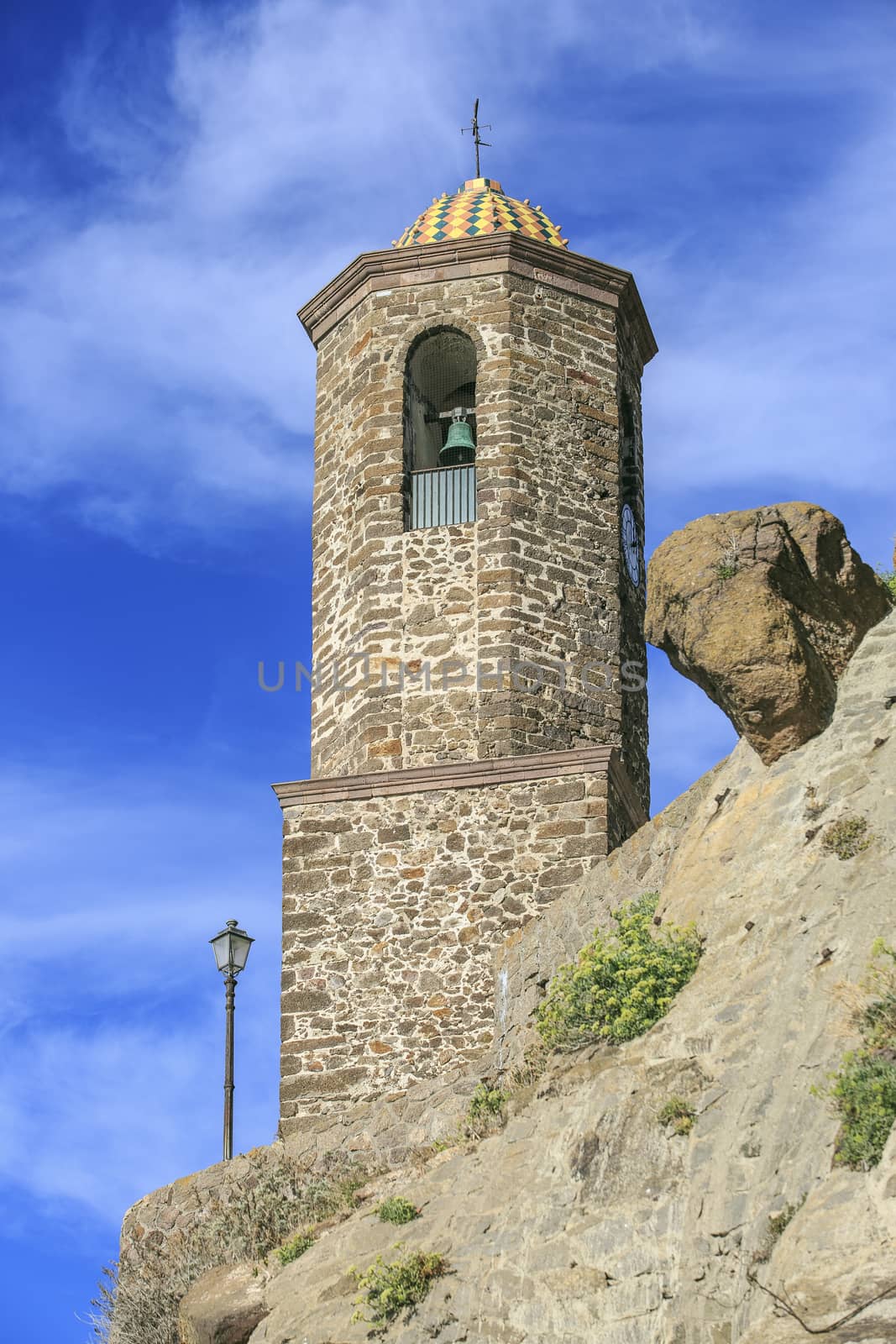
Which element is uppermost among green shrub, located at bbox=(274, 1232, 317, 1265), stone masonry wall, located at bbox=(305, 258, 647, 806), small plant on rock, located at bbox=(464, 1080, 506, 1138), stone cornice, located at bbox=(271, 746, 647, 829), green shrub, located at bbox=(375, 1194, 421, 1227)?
stone masonry wall, located at bbox=(305, 258, 647, 806)

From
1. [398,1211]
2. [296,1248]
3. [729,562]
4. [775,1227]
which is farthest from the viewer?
[296,1248]

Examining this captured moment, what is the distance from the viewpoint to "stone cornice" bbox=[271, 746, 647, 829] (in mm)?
20031

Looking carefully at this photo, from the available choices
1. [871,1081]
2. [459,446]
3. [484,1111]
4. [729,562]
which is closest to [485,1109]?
[484,1111]

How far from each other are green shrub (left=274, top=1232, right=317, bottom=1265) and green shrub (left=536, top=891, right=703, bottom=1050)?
7.61 feet

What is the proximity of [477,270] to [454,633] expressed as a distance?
4.01 meters

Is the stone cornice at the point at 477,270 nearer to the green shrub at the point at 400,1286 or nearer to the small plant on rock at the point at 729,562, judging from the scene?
the small plant on rock at the point at 729,562

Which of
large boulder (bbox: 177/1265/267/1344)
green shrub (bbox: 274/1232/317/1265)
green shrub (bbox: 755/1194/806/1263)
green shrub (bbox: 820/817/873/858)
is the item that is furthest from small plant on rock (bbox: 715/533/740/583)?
large boulder (bbox: 177/1265/267/1344)

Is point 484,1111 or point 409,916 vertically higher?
point 409,916

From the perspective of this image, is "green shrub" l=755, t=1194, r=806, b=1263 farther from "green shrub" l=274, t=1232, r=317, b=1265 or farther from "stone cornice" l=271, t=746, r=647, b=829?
"stone cornice" l=271, t=746, r=647, b=829

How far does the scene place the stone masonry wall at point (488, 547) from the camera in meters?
20.8

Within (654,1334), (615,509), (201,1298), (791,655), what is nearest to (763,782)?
(791,655)

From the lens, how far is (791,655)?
1488 cm

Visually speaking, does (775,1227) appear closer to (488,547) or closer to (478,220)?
(488,547)

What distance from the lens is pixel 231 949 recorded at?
20.3m
